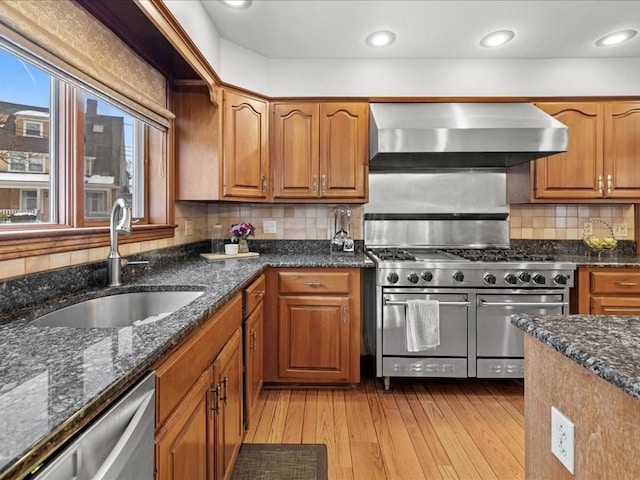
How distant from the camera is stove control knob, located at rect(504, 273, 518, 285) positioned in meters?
2.41

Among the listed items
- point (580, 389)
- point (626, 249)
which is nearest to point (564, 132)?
point (626, 249)

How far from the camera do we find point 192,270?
207 centimetres

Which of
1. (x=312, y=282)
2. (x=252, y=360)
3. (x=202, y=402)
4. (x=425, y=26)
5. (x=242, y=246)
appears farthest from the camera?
(x=242, y=246)

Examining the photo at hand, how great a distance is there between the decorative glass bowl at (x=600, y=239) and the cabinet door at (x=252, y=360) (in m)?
2.57

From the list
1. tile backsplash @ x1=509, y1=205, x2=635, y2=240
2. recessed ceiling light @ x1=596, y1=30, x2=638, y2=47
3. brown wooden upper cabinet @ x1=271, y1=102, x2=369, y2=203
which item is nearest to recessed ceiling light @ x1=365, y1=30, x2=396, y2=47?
brown wooden upper cabinet @ x1=271, y1=102, x2=369, y2=203

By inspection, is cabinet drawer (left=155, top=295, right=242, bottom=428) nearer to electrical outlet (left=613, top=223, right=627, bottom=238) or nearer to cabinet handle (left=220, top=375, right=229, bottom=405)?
cabinet handle (left=220, top=375, right=229, bottom=405)

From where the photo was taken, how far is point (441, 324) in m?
2.44

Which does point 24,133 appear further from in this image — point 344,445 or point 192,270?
point 344,445

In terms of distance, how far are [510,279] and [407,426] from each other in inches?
45.0

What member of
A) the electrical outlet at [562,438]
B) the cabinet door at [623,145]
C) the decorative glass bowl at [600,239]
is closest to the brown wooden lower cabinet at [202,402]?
the electrical outlet at [562,438]

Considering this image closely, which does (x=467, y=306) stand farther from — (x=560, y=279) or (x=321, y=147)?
(x=321, y=147)

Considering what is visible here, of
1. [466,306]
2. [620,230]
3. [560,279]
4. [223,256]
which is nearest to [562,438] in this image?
[466,306]

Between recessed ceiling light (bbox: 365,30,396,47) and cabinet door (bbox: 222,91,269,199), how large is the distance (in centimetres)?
87

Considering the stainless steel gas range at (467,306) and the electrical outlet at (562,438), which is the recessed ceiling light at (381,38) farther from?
the electrical outlet at (562,438)
